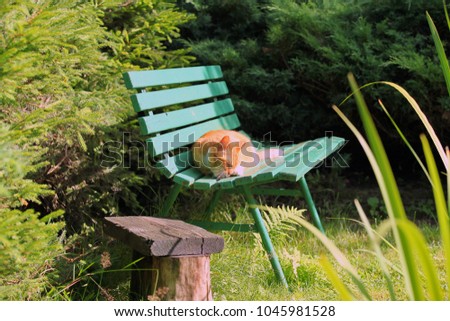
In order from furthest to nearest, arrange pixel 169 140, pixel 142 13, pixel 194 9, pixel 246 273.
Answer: pixel 194 9, pixel 142 13, pixel 169 140, pixel 246 273

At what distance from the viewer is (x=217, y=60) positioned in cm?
468

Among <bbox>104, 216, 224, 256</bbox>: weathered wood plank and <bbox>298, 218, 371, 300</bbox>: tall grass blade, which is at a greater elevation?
<bbox>298, 218, 371, 300</bbox>: tall grass blade

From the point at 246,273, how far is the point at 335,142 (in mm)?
1028

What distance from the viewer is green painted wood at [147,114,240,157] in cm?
308

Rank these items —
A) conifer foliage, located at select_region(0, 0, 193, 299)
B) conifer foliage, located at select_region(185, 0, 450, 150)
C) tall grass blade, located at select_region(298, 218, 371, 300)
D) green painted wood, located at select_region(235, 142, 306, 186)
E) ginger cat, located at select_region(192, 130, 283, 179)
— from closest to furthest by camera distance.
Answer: tall grass blade, located at select_region(298, 218, 371, 300)
conifer foliage, located at select_region(0, 0, 193, 299)
green painted wood, located at select_region(235, 142, 306, 186)
ginger cat, located at select_region(192, 130, 283, 179)
conifer foliage, located at select_region(185, 0, 450, 150)

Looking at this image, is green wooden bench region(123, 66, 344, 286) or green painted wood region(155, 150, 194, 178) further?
green painted wood region(155, 150, 194, 178)

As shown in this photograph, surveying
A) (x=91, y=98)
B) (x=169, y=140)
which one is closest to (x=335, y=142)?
(x=169, y=140)

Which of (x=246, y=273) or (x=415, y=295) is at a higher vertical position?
(x=415, y=295)

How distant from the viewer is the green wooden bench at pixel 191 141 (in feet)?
9.48

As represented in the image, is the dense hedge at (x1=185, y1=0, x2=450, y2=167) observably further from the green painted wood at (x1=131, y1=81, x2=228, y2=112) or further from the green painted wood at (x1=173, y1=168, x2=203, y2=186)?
the green painted wood at (x1=173, y1=168, x2=203, y2=186)

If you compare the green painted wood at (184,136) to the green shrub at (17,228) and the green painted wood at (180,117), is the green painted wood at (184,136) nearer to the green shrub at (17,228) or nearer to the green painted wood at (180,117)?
the green painted wood at (180,117)

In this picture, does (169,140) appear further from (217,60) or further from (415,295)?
(415,295)

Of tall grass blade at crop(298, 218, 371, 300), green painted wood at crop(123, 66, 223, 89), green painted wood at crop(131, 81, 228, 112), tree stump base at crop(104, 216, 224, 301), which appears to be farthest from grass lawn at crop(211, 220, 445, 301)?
tall grass blade at crop(298, 218, 371, 300)

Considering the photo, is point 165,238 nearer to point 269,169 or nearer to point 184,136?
point 269,169
